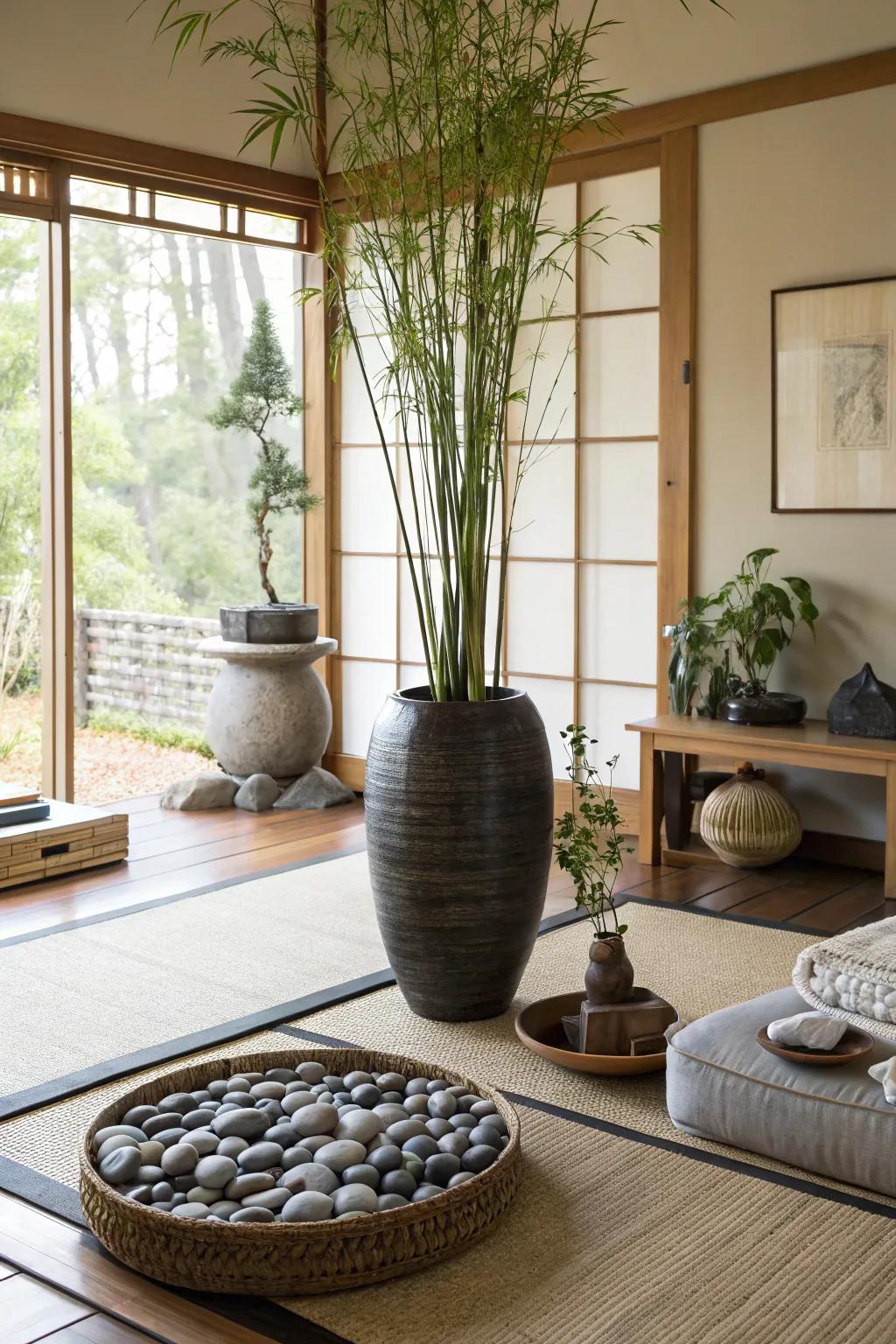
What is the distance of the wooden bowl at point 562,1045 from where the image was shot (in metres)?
2.57

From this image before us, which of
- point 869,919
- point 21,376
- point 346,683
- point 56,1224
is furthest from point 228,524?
point 56,1224

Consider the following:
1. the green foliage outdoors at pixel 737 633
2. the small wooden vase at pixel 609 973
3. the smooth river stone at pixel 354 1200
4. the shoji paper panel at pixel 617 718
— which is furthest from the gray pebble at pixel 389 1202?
the shoji paper panel at pixel 617 718

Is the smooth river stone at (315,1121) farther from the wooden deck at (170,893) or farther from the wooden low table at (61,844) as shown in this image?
the wooden low table at (61,844)

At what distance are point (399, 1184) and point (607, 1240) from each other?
32 centimetres

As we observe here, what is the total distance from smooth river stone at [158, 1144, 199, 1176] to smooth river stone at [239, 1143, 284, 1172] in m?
0.07

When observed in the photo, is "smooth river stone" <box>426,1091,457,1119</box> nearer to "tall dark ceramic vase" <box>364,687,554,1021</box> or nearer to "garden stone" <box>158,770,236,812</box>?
"tall dark ceramic vase" <box>364,687,554,1021</box>

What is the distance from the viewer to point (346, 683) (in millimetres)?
5738

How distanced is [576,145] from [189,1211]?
3893mm

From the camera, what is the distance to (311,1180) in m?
2.00

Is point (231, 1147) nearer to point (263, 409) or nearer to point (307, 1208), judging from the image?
point (307, 1208)

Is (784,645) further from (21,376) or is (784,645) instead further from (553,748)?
(21,376)

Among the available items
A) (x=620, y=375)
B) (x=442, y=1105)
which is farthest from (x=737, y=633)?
(x=442, y=1105)

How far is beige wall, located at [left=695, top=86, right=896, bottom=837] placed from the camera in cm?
414

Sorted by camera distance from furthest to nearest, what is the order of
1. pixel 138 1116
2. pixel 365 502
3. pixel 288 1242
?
1. pixel 365 502
2. pixel 138 1116
3. pixel 288 1242
